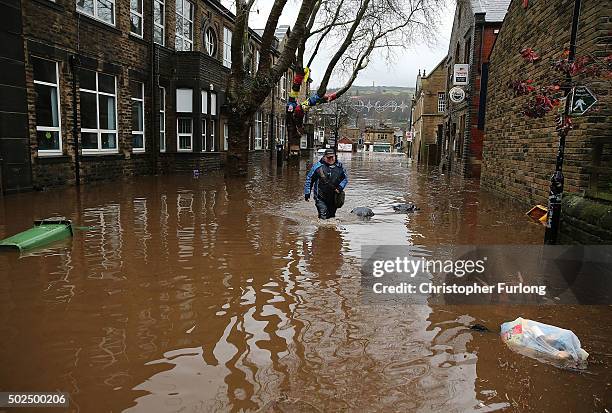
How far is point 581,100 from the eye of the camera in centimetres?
608

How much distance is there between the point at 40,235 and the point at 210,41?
63.1 feet

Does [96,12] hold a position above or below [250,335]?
above

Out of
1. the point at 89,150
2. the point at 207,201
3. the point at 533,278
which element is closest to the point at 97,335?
the point at 533,278

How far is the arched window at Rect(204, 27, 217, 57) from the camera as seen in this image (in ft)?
76.1

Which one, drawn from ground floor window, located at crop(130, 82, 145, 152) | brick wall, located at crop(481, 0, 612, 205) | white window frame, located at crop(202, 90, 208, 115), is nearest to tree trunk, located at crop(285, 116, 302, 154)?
white window frame, located at crop(202, 90, 208, 115)

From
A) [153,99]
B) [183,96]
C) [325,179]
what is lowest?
[325,179]

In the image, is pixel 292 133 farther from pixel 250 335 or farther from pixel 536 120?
pixel 250 335

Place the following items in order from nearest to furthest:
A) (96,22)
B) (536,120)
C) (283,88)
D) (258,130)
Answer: (536,120), (96,22), (258,130), (283,88)

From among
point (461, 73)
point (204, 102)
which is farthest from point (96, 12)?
point (461, 73)

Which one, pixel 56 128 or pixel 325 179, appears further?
pixel 56 128

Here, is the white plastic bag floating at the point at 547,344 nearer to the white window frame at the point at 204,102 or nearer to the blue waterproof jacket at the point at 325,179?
the blue waterproof jacket at the point at 325,179

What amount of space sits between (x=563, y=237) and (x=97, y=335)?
632 centimetres

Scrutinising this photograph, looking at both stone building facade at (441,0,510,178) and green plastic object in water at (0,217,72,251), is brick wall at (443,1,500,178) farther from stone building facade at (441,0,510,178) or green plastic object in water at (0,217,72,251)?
green plastic object in water at (0,217,72,251)

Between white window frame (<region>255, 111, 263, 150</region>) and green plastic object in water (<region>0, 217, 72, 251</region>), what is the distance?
976 inches
